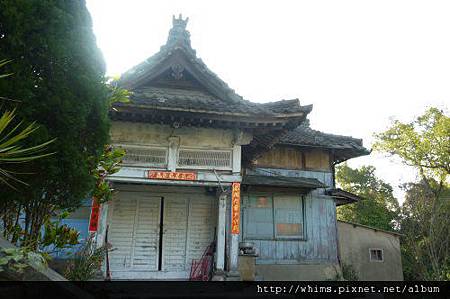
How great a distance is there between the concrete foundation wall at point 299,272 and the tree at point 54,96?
8240 mm

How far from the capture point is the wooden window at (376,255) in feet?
49.7

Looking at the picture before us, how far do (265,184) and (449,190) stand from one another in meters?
21.9

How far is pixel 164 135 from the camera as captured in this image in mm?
8672

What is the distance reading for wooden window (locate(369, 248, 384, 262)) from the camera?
1515 cm

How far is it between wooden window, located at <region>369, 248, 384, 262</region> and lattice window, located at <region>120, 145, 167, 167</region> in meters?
11.2

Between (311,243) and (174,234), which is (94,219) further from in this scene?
(311,243)

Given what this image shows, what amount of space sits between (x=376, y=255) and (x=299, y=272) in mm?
5627

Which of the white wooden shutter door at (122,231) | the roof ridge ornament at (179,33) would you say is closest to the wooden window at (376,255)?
the white wooden shutter door at (122,231)

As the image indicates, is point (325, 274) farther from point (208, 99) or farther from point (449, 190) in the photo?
point (449, 190)

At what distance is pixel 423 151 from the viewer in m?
23.5

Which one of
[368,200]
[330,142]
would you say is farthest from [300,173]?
[368,200]

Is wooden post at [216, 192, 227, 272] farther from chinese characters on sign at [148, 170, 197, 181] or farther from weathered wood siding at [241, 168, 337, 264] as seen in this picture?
weathered wood siding at [241, 168, 337, 264]

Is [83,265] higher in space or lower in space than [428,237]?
lower

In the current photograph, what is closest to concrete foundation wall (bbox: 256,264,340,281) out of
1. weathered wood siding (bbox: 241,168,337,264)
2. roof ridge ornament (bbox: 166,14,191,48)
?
weathered wood siding (bbox: 241,168,337,264)
